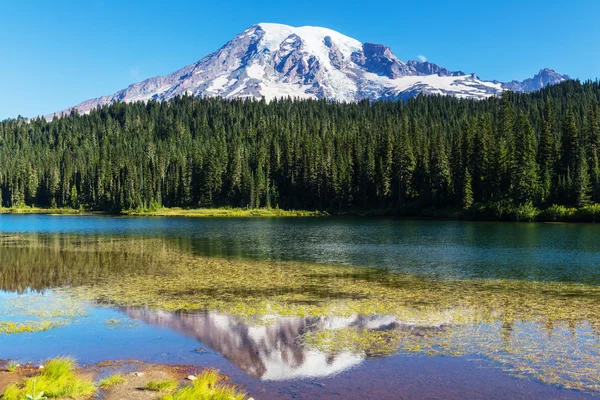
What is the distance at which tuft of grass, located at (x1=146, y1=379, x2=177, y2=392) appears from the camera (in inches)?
523

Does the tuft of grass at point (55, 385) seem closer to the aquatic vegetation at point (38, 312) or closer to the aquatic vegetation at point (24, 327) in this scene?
the aquatic vegetation at point (24, 327)

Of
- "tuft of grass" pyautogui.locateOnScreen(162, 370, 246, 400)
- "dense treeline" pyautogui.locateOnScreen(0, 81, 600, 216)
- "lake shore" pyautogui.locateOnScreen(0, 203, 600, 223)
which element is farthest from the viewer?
"dense treeline" pyautogui.locateOnScreen(0, 81, 600, 216)

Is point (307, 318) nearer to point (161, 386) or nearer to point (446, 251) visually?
point (161, 386)

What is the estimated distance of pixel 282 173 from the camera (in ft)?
571

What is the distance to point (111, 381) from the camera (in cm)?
1394

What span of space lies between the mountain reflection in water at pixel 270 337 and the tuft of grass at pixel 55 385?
201 inches

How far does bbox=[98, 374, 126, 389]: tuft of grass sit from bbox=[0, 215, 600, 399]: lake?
2.64 m

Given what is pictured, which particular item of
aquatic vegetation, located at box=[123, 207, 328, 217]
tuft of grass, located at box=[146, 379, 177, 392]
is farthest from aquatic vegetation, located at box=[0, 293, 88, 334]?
aquatic vegetation, located at box=[123, 207, 328, 217]

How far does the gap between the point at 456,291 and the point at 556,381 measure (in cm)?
1506

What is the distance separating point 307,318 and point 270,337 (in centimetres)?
347

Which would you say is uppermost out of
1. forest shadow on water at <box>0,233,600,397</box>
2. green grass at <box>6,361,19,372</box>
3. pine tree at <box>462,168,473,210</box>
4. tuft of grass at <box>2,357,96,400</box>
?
pine tree at <box>462,168,473,210</box>

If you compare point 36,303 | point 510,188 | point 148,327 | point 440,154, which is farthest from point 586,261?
point 440,154

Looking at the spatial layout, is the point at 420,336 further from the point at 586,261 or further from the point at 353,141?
the point at 353,141

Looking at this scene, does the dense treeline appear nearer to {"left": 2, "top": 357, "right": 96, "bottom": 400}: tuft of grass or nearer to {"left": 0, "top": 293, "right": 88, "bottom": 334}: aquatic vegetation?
{"left": 0, "top": 293, "right": 88, "bottom": 334}: aquatic vegetation
